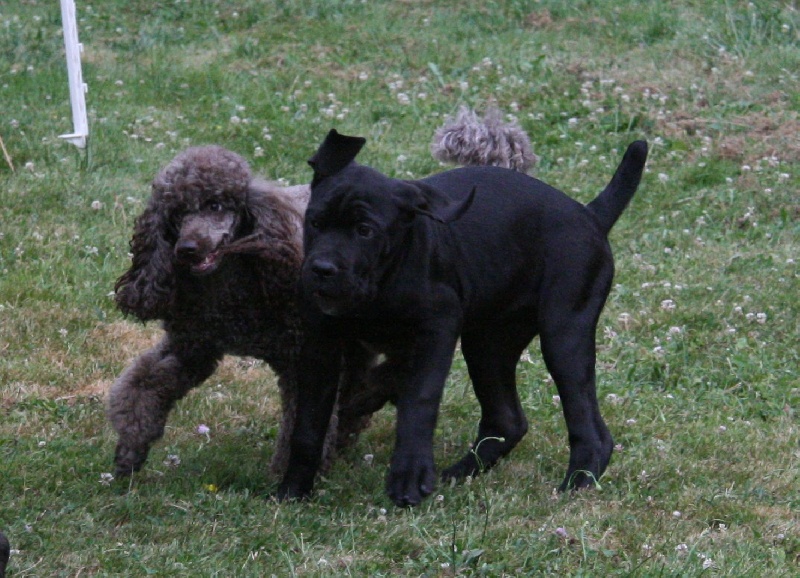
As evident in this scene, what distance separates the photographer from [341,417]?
552cm

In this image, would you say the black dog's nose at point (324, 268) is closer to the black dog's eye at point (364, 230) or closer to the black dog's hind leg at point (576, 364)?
the black dog's eye at point (364, 230)

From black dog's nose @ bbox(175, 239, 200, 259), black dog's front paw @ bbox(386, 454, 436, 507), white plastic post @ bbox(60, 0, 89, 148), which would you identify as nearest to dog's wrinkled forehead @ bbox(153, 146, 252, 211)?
black dog's nose @ bbox(175, 239, 200, 259)

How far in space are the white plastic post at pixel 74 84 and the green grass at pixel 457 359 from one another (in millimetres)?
176

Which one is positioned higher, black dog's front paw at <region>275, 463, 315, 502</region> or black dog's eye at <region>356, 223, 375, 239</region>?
black dog's eye at <region>356, 223, 375, 239</region>

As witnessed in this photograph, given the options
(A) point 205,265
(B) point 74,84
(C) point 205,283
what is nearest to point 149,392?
(C) point 205,283

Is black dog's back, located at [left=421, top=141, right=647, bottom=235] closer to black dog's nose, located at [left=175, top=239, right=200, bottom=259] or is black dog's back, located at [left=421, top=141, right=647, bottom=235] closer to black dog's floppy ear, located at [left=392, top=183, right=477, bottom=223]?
black dog's floppy ear, located at [left=392, top=183, right=477, bottom=223]

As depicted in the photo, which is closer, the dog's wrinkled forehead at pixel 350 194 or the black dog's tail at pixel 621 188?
the dog's wrinkled forehead at pixel 350 194

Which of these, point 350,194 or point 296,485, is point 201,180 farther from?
point 296,485

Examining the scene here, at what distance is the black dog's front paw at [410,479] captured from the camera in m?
4.56

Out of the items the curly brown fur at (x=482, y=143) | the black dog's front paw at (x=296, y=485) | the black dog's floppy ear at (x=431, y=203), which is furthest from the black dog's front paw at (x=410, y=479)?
the curly brown fur at (x=482, y=143)

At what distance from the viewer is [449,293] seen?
186 inches

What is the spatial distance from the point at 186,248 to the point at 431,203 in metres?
0.96

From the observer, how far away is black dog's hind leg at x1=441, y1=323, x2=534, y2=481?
5.39 meters

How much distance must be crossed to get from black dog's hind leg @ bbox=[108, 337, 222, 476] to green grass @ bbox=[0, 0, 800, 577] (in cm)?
15
